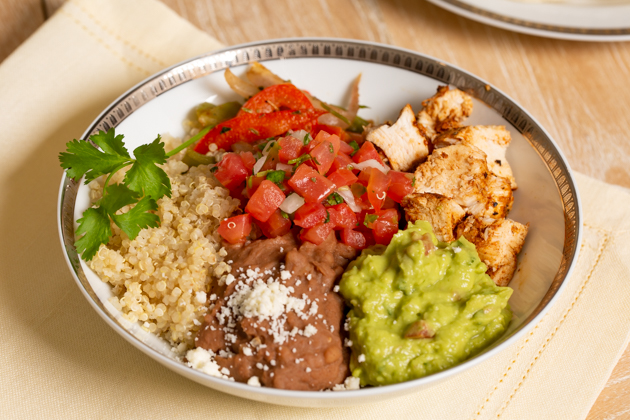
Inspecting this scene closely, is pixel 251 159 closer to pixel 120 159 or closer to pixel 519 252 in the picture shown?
pixel 120 159

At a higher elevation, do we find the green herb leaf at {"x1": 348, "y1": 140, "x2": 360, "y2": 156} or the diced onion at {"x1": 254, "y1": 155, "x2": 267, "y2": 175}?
the green herb leaf at {"x1": 348, "y1": 140, "x2": 360, "y2": 156}

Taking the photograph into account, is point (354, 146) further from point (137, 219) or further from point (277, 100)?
point (137, 219)

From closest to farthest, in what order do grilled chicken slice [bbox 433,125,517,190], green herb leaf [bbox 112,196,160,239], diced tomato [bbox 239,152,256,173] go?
1. green herb leaf [bbox 112,196,160,239]
2. diced tomato [bbox 239,152,256,173]
3. grilled chicken slice [bbox 433,125,517,190]

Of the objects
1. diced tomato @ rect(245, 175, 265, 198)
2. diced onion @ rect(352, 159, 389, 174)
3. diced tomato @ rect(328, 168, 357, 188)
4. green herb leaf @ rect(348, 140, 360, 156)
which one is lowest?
diced tomato @ rect(245, 175, 265, 198)

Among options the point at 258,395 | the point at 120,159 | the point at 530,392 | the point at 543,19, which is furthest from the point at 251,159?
the point at 543,19

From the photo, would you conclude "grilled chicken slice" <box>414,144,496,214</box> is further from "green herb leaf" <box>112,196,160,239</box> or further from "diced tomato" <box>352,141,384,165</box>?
"green herb leaf" <box>112,196,160,239</box>

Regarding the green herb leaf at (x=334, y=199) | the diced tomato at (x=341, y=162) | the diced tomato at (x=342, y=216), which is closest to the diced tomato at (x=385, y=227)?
the diced tomato at (x=342, y=216)

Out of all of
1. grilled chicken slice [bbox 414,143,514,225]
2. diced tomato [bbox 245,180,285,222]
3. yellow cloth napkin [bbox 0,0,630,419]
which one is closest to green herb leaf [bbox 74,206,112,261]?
yellow cloth napkin [bbox 0,0,630,419]
